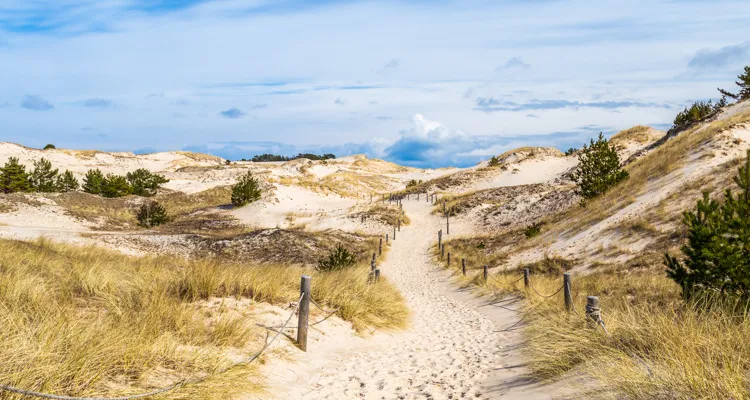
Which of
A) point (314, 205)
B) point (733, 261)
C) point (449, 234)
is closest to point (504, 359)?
point (733, 261)

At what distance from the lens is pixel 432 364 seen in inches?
310

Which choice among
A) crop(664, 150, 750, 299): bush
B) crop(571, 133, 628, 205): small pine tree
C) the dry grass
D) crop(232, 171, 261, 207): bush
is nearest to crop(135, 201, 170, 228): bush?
crop(232, 171, 261, 207): bush

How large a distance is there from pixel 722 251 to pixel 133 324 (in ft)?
29.0

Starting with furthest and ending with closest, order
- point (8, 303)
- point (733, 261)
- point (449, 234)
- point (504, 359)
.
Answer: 1. point (449, 234)
2. point (504, 359)
3. point (733, 261)
4. point (8, 303)

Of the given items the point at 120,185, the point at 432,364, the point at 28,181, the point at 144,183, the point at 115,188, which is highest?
the point at 144,183

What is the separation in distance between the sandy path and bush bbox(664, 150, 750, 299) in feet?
11.1

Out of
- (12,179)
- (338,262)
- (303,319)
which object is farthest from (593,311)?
(12,179)

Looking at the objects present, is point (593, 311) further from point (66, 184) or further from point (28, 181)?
point (66, 184)

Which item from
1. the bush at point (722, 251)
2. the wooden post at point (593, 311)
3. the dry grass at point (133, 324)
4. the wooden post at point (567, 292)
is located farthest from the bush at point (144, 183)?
the bush at point (722, 251)

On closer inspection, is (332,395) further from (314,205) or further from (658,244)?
(314,205)

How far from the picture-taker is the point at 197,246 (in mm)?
24203

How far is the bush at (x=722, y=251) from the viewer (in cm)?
731

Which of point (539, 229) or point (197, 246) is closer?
point (197, 246)

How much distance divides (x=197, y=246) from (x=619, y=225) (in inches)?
796
